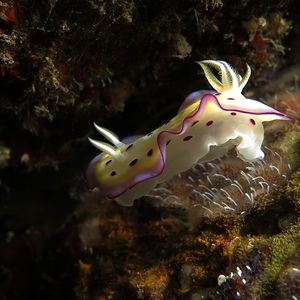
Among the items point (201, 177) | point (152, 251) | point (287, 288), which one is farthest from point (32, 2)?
point (287, 288)

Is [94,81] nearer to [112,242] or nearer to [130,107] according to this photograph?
[130,107]

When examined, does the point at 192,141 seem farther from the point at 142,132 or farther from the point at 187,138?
the point at 142,132

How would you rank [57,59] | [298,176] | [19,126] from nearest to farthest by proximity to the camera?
[298,176], [57,59], [19,126]

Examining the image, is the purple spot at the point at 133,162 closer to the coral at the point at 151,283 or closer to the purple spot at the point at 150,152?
the purple spot at the point at 150,152

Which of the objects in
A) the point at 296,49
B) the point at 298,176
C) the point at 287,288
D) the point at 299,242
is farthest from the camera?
the point at 296,49

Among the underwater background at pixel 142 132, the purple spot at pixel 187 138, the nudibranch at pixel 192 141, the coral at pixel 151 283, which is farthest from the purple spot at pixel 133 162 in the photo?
the coral at pixel 151 283

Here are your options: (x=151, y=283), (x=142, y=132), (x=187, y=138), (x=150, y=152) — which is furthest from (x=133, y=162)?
Result: (x=142, y=132)
